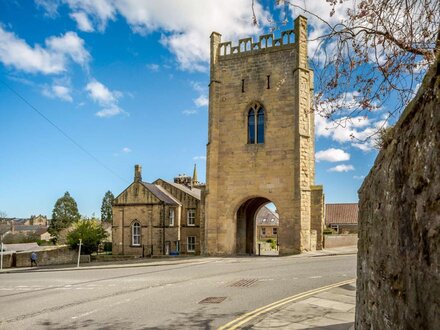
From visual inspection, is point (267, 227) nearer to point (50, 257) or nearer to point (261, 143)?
point (50, 257)

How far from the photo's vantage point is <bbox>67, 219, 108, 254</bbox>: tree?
39.0m

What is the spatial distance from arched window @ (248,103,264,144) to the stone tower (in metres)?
0.07

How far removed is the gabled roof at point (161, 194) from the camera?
4038 centimetres

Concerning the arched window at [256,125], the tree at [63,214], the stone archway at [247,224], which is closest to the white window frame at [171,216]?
the stone archway at [247,224]

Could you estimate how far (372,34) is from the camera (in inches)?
241

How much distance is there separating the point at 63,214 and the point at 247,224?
53209 mm

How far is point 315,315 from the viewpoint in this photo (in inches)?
353

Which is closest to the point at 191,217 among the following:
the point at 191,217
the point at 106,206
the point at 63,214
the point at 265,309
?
the point at 191,217

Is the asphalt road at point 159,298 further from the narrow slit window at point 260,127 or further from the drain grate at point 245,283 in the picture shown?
the narrow slit window at point 260,127

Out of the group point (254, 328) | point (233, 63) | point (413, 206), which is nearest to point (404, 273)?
point (413, 206)

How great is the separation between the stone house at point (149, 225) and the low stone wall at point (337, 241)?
1267cm

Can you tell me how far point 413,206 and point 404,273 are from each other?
1.97 feet

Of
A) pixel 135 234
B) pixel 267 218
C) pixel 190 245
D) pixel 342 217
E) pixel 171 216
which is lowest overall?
pixel 190 245

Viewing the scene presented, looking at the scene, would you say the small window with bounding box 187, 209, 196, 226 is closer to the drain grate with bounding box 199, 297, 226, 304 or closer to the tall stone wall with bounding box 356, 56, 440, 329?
the drain grate with bounding box 199, 297, 226, 304
